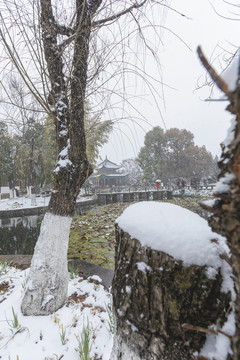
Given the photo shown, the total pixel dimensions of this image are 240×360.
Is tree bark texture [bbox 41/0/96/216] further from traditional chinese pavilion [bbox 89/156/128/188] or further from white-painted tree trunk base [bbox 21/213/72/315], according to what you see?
traditional chinese pavilion [bbox 89/156/128/188]

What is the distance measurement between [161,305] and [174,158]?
2766 centimetres

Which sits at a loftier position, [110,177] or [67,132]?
[110,177]

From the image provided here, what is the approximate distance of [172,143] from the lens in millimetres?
28203

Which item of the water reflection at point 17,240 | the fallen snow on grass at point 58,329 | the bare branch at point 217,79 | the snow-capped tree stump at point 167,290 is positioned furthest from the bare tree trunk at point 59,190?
the water reflection at point 17,240

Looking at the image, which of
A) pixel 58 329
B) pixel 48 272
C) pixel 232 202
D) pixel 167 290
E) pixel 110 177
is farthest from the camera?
pixel 110 177

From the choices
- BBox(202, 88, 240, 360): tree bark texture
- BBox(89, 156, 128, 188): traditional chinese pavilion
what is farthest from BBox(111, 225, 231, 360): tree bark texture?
BBox(89, 156, 128, 188): traditional chinese pavilion

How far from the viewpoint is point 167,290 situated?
66 centimetres

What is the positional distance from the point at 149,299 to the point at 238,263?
1.24 feet

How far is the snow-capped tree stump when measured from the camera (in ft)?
2.01

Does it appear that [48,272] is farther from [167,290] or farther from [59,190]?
[167,290]

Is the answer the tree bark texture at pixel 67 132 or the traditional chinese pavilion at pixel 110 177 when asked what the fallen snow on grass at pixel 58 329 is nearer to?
the tree bark texture at pixel 67 132

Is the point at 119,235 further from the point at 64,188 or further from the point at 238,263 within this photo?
the point at 64,188

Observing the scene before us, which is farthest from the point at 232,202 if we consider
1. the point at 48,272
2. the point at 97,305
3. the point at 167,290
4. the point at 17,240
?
the point at 17,240

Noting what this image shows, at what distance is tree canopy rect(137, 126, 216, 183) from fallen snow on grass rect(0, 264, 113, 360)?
Answer: 84.4 ft
